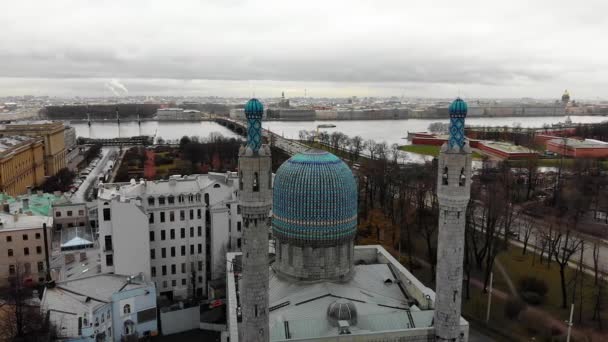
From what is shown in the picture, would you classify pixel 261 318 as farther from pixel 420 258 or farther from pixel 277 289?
pixel 420 258

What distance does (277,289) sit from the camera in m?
26.2

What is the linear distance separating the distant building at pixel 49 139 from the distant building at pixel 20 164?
2.43 meters

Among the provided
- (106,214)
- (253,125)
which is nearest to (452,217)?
(253,125)

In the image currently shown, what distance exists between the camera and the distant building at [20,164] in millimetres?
61841

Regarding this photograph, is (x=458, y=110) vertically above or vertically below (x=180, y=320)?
above

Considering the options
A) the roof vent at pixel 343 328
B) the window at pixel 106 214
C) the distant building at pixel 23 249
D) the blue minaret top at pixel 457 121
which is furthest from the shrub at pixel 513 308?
the distant building at pixel 23 249

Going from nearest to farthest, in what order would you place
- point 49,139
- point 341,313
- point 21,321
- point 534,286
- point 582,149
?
point 341,313
point 21,321
point 534,286
point 49,139
point 582,149

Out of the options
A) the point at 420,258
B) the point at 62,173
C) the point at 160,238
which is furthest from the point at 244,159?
the point at 62,173

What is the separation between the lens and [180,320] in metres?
31.9

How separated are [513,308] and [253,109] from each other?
2384cm

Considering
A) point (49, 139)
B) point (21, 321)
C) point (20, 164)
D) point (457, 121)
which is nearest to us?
point (457, 121)

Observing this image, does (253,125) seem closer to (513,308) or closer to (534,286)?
(513,308)

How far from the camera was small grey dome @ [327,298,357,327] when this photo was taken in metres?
22.1

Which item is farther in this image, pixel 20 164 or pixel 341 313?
pixel 20 164
